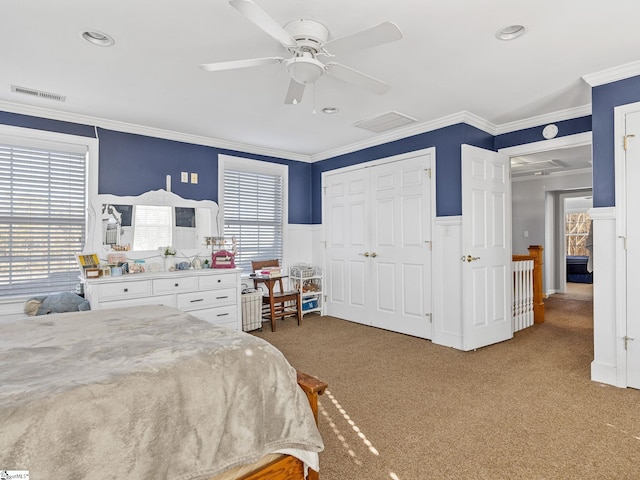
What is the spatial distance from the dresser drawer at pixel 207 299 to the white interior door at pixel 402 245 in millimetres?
1880

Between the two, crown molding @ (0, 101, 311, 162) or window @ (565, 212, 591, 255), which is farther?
window @ (565, 212, 591, 255)

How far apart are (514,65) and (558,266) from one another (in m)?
6.37

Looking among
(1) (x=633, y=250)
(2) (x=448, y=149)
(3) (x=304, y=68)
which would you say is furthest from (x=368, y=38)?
(1) (x=633, y=250)

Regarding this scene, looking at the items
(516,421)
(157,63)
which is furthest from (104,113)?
(516,421)

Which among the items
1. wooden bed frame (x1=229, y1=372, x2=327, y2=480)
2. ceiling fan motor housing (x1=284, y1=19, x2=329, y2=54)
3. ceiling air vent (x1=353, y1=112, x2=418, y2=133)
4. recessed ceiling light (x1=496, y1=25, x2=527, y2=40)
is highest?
ceiling air vent (x1=353, y1=112, x2=418, y2=133)

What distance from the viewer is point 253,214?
5.25 m

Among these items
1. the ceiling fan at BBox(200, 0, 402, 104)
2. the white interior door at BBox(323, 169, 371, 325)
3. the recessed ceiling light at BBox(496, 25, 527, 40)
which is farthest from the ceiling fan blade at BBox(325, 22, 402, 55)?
the white interior door at BBox(323, 169, 371, 325)

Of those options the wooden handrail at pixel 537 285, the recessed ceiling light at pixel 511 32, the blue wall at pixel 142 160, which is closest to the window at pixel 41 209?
the blue wall at pixel 142 160

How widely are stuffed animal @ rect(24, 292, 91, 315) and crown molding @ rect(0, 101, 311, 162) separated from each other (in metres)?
1.81

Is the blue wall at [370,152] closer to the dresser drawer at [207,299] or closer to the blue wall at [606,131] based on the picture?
the blue wall at [606,131]

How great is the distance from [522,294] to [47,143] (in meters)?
5.77

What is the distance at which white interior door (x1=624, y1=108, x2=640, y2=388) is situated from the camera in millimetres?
2803

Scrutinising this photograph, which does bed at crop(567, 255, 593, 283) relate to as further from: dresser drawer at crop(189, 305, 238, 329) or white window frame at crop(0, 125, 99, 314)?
white window frame at crop(0, 125, 99, 314)

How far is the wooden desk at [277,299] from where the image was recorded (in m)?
4.74
